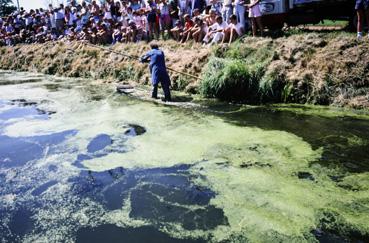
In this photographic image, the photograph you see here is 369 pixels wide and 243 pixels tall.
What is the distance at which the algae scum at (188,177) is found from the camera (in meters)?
5.00

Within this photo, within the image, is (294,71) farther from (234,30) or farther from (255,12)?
(234,30)

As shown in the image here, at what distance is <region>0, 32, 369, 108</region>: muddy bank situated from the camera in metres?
9.73

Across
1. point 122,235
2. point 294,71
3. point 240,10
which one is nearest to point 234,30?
point 240,10

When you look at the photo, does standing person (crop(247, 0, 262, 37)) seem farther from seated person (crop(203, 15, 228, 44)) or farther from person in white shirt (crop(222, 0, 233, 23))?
seated person (crop(203, 15, 228, 44))

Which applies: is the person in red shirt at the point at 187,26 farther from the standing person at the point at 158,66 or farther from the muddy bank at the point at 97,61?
the standing person at the point at 158,66

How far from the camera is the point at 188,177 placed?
6.52 metres

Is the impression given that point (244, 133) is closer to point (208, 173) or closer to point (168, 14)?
point (208, 173)

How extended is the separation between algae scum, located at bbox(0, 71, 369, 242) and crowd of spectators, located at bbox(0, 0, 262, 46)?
3688 mm

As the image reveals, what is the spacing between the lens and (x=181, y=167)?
6945mm

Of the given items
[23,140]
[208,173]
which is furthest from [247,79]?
[23,140]

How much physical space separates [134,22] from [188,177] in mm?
11767

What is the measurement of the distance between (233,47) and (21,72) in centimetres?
1479

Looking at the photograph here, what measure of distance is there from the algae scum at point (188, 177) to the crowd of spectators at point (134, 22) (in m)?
3.69

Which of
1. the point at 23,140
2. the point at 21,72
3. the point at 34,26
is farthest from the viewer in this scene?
the point at 34,26
